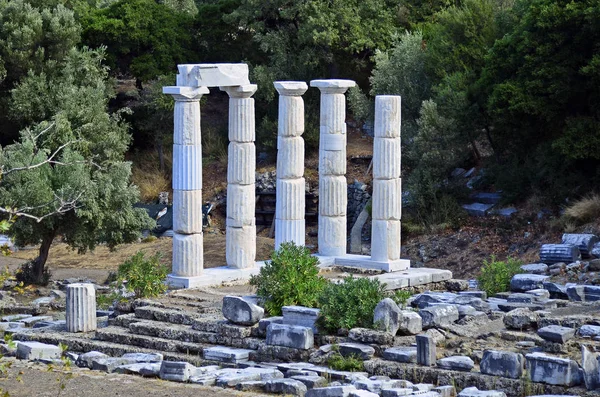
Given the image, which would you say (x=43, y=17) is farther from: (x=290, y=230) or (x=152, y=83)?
(x=290, y=230)

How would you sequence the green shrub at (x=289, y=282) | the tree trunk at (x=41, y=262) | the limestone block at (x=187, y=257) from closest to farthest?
the green shrub at (x=289, y=282) < the limestone block at (x=187, y=257) < the tree trunk at (x=41, y=262)

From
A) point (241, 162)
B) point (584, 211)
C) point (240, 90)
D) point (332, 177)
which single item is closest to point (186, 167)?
point (241, 162)

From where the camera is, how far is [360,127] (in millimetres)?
52062

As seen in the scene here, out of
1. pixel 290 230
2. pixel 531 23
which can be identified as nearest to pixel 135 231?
pixel 290 230

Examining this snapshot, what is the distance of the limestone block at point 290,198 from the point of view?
31.2 meters

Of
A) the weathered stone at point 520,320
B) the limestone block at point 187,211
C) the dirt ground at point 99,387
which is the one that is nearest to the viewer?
the dirt ground at point 99,387

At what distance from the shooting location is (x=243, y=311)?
2434 centimetres

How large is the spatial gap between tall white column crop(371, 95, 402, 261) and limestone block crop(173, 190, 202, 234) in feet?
14.2

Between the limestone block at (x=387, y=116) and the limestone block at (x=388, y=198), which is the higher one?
the limestone block at (x=387, y=116)

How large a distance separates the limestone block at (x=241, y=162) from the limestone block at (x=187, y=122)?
4.62 feet

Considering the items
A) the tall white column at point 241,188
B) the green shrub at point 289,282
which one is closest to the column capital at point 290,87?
the tall white column at point 241,188

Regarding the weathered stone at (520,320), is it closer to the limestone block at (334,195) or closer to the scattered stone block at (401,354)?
the scattered stone block at (401,354)

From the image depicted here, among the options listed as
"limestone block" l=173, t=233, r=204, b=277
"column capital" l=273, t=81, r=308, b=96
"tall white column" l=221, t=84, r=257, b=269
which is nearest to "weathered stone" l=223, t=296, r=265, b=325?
"limestone block" l=173, t=233, r=204, b=277

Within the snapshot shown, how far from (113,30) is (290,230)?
2268 cm
